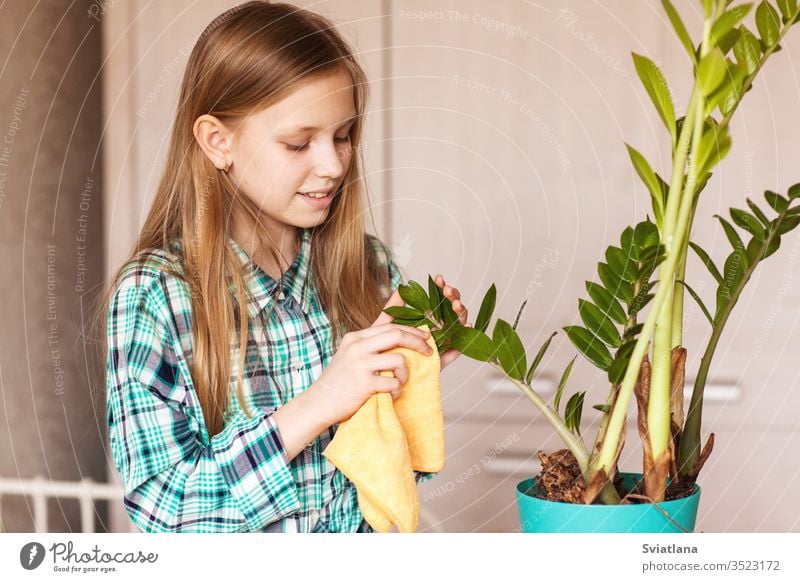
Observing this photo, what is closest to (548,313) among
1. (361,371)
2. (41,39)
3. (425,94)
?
(425,94)

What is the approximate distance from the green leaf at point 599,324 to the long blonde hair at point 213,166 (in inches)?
8.8

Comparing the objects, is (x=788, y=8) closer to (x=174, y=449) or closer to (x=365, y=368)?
(x=365, y=368)

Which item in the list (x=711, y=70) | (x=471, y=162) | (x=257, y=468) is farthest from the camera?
(x=471, y=162)

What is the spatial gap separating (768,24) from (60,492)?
723 millimetres

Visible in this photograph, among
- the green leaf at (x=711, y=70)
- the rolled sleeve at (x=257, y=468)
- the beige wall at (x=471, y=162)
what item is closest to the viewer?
the green leaf at (x=711, y=70)

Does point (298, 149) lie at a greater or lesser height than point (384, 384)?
greater

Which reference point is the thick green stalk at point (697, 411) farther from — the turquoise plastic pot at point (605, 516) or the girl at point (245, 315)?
the girl at point (245, 315)

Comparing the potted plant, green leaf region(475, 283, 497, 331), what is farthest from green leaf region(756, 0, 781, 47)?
green leaf region(475, 283, 497, 331)

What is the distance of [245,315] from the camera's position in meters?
0.59

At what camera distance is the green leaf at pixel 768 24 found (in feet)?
1.56

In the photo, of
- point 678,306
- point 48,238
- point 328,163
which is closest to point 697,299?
point 678,306

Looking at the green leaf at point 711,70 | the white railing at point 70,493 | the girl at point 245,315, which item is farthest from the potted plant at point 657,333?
the white railing at point 70,493

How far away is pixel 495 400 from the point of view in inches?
32.1

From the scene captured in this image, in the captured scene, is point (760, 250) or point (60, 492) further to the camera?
point (60, 492)
